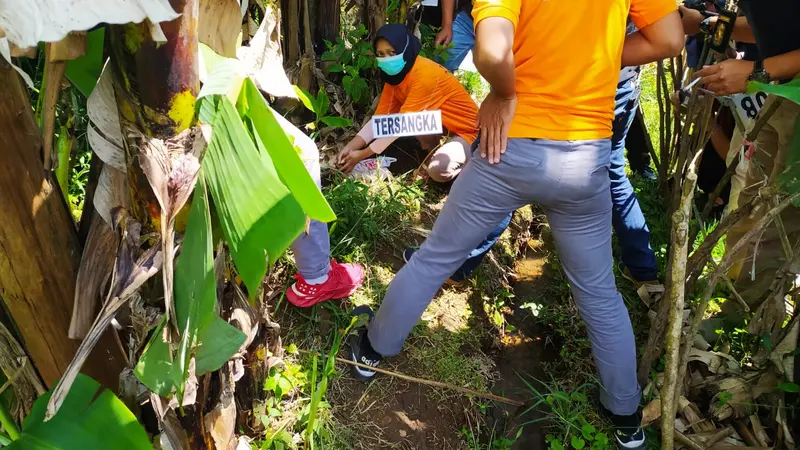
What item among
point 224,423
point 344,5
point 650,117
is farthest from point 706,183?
point 224,423

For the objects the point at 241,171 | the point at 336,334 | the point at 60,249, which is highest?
the point at 241,171

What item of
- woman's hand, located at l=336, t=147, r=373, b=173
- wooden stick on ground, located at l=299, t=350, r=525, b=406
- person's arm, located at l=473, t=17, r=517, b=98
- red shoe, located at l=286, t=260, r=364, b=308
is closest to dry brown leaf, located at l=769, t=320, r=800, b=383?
wooden stick on ground, located at l=299, t=350, r=525, b=406

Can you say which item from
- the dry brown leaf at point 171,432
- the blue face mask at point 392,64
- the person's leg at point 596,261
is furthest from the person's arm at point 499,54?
the blue face mask at point 392,64

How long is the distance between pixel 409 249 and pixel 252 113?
1.48 meters

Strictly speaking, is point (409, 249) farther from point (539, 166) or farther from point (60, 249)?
point (60, 249)

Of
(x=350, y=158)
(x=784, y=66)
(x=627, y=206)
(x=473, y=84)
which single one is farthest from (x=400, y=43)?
(x=784, y=66)

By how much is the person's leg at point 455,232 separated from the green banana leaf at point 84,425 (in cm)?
88

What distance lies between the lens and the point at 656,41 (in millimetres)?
1525

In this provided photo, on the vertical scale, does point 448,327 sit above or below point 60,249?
below

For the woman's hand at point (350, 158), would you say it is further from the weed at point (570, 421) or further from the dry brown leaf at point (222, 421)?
the dry brown leaf at point (222, 421)

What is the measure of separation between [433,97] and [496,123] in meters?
1.30

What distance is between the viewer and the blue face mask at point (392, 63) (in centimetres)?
266

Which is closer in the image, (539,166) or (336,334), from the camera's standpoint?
(539,166)

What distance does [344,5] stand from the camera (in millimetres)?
3490
